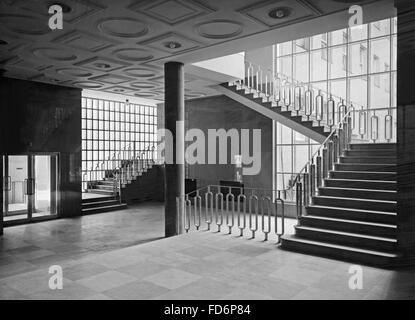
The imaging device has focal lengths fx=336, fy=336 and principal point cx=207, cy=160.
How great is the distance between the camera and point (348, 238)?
6.73m

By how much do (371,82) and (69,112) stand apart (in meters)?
11.2

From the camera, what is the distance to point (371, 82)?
1171cm

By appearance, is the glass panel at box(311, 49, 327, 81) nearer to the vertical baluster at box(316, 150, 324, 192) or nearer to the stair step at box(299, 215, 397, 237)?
the vertical baluster at box(316, 150, 324, 192)

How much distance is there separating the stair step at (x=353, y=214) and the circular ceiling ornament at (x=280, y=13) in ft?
13.9

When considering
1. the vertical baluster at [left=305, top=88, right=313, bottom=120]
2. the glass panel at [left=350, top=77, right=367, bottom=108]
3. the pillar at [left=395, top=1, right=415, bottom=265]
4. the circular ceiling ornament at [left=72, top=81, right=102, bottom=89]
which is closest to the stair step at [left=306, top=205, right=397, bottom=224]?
the pillar at [left=395, top=1, right=415, bottom=265]

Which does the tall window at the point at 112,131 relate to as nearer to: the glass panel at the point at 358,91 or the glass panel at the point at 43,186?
the glass panel at the point at 43,186

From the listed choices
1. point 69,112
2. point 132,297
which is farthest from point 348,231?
point 69,112

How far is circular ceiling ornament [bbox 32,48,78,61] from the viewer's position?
8.45 meters

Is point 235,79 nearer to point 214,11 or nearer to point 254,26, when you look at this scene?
point 254,26

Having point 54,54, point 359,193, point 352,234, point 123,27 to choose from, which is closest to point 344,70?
point 359,193

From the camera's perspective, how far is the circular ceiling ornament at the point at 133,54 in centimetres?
855

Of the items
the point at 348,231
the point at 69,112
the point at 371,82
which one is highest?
the point at 371,82
